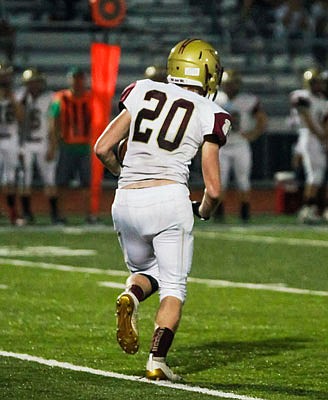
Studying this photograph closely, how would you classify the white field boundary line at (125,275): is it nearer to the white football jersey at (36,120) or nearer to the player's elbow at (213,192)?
the player's elbow at (213,192)

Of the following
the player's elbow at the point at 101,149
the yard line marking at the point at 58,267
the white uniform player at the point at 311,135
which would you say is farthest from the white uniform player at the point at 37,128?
the player's elbow at the point at 101,149

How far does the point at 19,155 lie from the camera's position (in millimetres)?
15711

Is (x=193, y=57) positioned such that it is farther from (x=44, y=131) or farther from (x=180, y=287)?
(x=44, y=131)

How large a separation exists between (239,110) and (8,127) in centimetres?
261

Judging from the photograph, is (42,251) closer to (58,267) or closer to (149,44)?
(58,267)

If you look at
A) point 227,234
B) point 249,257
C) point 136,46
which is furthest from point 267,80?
point 249,257

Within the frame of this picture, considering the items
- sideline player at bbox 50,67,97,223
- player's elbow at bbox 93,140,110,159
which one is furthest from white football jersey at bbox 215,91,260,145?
player's elbow at bbox 93,140,110,159

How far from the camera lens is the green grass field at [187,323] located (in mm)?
5840

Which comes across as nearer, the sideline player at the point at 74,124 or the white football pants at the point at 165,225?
the white football pants at the point at 165,225

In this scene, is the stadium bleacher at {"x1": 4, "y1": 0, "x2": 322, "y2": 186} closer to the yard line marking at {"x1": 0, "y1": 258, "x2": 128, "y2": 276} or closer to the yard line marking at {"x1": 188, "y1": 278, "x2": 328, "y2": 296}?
the yard line marking at {"x1": 0, "y1": 258, "x2": 128, "y2": 276}

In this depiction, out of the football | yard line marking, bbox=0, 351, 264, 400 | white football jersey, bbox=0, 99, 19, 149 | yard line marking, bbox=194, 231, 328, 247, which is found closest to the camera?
yard line marking, bbox=0, 351, 264, 400

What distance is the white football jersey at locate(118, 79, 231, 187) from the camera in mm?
5910

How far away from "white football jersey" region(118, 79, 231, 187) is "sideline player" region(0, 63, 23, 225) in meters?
9.38

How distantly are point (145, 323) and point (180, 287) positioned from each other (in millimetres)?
1991
